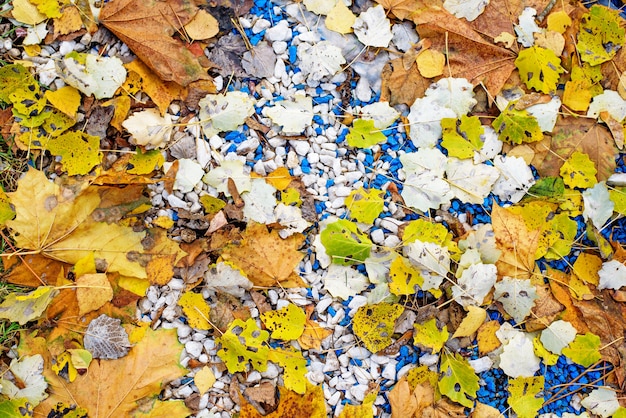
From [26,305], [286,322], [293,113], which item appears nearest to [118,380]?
[26,305]

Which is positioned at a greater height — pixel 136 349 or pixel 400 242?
pixel 400 242

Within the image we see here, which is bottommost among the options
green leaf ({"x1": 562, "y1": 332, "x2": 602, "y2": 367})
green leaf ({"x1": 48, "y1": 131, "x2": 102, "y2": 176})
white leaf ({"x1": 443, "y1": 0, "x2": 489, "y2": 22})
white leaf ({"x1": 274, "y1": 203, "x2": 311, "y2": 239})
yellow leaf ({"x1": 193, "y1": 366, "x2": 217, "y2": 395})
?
Result: yellow leaf ({"x1": 193, "y1": 366, "x2": 217, "y2": 395})

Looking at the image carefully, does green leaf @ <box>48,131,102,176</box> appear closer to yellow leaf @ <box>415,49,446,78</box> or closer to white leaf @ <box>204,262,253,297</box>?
white leaf @ <box>204,262,253,297</box>

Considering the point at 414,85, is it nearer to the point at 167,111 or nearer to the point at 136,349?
the point at 167,111

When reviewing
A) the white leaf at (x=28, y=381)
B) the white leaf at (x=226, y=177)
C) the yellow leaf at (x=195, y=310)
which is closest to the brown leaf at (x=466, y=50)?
the white leaf at (x=226, y=177)

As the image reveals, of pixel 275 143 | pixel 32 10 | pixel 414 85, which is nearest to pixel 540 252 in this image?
pixel 414 85

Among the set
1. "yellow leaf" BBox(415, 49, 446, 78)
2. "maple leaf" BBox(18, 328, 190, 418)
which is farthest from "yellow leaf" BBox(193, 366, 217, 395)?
"yellow leaf" BBox(415, 49, 446, 78)
